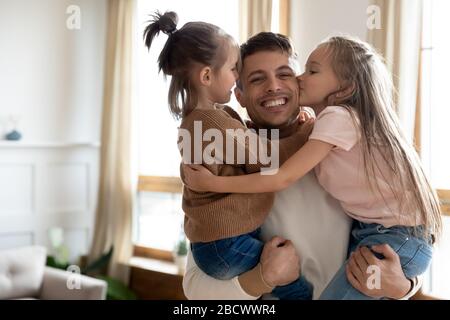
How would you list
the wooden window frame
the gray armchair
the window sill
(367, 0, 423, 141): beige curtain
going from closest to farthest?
(367, 0, 423, 141): beige curtain < the gray armchair < the window sill < the wooden window frame

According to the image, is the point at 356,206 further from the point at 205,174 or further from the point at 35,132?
the point at 35,132

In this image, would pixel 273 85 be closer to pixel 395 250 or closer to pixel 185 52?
pixel 185 52

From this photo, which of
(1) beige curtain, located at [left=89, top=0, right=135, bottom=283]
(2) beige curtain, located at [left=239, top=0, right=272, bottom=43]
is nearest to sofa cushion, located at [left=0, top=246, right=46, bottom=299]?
(1) beige curtain, located at [left=89, top=0, right=135, bottom=283]

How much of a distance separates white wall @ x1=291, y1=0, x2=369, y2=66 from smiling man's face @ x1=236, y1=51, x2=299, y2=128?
155 cm

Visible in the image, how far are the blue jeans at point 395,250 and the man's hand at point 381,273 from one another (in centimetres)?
2

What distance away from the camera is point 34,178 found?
13.6 feet

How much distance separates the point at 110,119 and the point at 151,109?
34 cm

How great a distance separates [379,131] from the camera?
3.50 ft

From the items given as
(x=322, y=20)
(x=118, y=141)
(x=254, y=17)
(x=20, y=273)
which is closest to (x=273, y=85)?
(x=322, y=20)

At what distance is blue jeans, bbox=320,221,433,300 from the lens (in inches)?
41.6

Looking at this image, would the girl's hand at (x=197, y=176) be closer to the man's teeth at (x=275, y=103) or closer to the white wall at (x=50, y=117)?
the man's teeth at (x=275, y=103)

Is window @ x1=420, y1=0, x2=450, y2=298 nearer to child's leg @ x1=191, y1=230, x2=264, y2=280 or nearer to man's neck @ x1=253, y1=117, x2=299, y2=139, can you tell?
man's neck @ x1=253, y1=117, x2=299, y2=139

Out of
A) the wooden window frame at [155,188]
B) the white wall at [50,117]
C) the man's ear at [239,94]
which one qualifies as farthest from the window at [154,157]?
the man's ear at [239,94]

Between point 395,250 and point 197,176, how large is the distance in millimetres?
404
